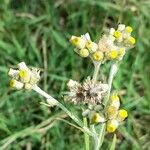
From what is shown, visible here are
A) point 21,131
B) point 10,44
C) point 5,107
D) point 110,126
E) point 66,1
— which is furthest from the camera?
point 66,1

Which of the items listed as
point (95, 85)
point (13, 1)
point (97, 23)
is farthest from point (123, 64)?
point (95, 85)

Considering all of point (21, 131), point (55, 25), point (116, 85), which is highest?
point (55, 25)

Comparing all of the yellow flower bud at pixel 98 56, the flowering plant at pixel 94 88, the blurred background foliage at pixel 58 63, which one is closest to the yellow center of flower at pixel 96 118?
the flowering plant at pixel 94 88

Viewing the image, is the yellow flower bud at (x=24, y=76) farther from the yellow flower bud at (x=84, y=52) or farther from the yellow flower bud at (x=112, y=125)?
the yellow flower bud at (x=112, y=125)

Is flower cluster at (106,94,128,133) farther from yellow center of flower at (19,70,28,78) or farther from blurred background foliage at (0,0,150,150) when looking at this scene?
blurred background foliage at (0,0,150,150)

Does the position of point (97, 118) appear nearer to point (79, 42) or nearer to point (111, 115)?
point (111, 115)

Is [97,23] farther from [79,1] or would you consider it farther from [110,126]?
[110,126]
